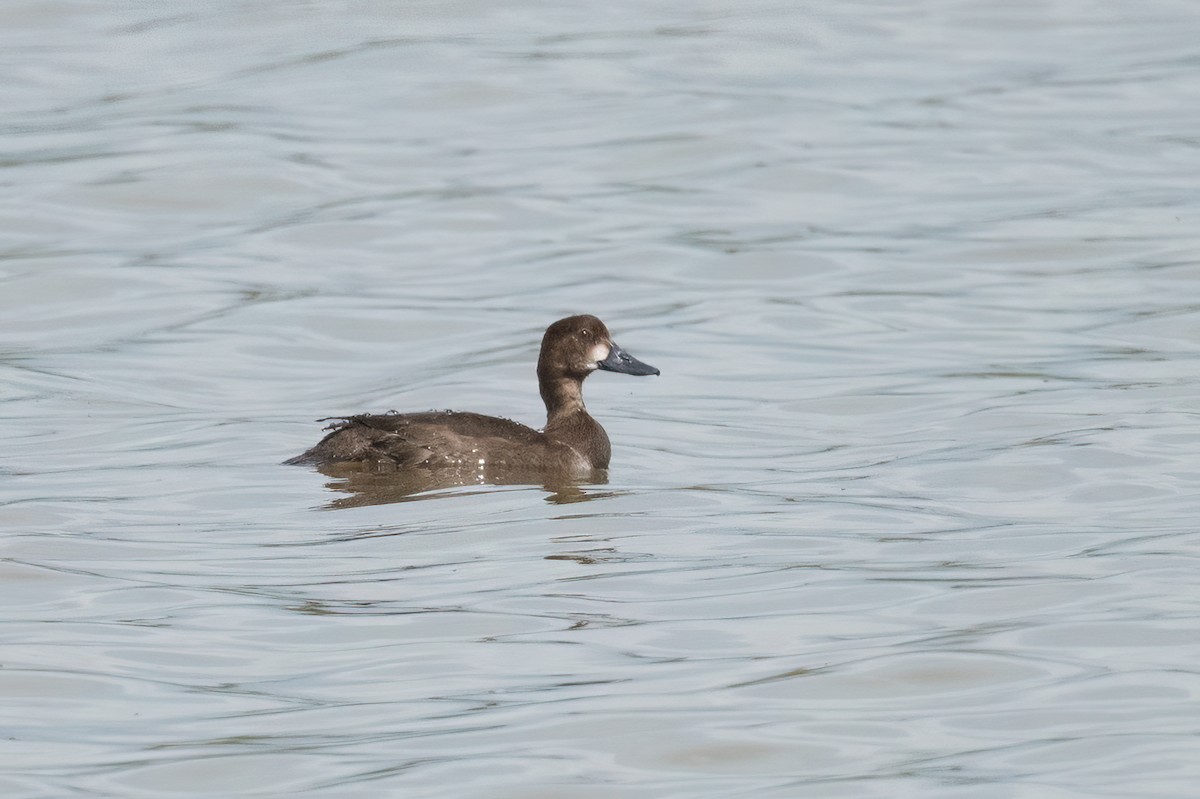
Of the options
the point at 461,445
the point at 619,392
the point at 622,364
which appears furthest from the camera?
the point at 619,392

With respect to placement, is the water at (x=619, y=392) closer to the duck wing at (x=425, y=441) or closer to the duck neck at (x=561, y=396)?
the duck wing at (x=425, y=441)

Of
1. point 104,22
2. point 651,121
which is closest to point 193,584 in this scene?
point 651,121

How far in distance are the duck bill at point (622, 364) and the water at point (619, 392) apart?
0.42 m

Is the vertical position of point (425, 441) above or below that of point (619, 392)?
above

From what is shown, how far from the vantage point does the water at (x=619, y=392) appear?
656 cm

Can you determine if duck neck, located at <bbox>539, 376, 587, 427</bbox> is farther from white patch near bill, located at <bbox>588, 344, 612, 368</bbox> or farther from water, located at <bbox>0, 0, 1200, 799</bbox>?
water, located at <bbox>0, 0, 1200, 799</bbox>

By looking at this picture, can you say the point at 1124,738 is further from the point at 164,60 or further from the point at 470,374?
the point at 164,60

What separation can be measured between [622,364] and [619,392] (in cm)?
221

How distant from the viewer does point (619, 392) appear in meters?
13.8

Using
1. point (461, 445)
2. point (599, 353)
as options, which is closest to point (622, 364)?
point (599, 353)

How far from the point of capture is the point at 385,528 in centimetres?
936

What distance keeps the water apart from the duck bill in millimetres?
417

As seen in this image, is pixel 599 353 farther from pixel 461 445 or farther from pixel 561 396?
pixel 461 445

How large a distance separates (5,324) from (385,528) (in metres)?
6.58
